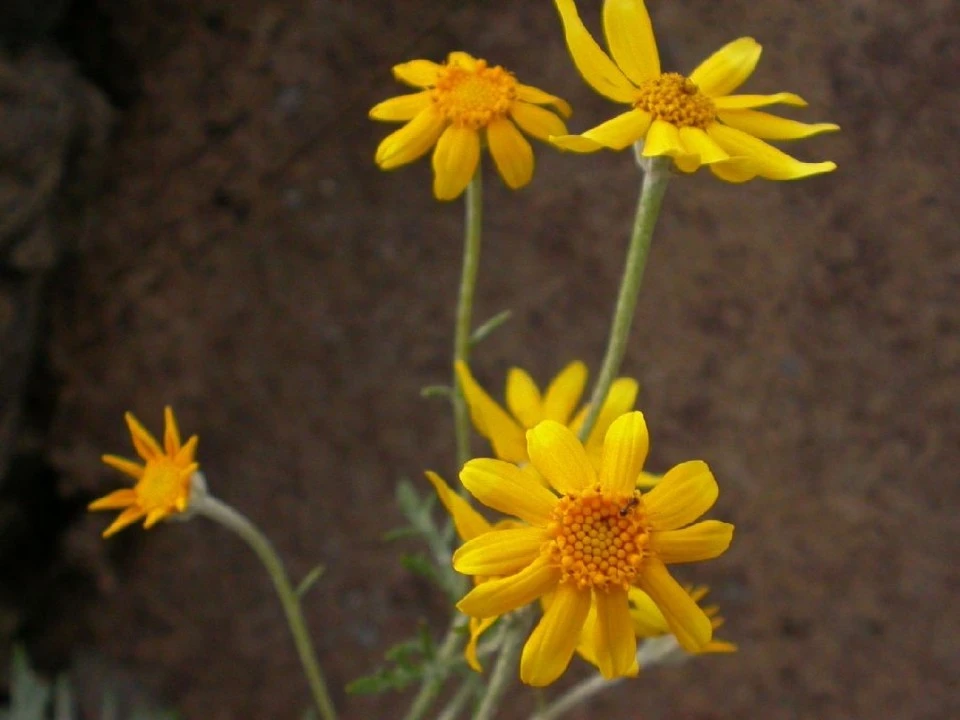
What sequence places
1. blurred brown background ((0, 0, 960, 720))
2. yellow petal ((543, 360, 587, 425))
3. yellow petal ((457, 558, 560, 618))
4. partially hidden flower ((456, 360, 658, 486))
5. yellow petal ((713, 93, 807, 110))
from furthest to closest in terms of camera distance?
blurred brown background ((0, 0, 960, 720)) → yellow petal ((543, 360, 587, 425)) → partially hidden flower ((456, 360, 658, 486)) → yellow petal ((713, 93, 807, 110)) → yellow petal ((457, 558, 560, 618))

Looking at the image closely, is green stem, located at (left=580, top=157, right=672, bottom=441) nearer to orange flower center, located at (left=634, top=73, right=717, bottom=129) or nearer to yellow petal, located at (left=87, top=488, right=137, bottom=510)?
orange flower center, located at (left=634, top=73, right=717, bottom=129)

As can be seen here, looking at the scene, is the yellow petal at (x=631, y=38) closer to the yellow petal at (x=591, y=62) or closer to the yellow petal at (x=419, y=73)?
the yellow petal at (x=591, y=62)

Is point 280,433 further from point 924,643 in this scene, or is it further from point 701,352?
point 924,643

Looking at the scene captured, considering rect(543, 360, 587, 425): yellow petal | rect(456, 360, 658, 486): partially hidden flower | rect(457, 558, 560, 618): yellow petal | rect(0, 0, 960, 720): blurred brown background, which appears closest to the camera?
rect(457, 558, 560, 618): yellow petal

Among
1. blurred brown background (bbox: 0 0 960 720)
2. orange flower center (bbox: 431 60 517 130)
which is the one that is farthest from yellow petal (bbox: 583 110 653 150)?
blurred brown background (bbox: 0 0 960 720)

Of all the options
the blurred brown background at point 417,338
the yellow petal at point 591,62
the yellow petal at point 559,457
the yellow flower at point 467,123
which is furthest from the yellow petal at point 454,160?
the blurred brown background at point 417,338

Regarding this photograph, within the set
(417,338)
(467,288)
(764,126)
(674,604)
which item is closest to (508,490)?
(674,604)
